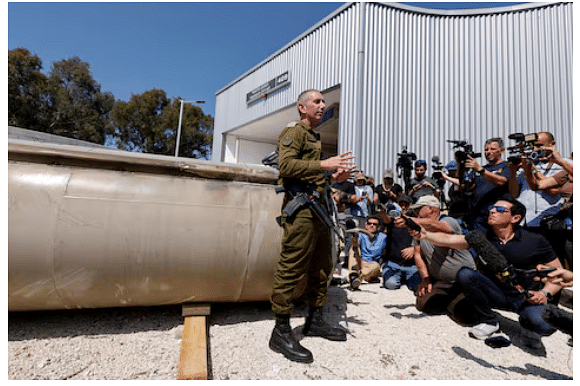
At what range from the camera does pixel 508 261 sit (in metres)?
2.15

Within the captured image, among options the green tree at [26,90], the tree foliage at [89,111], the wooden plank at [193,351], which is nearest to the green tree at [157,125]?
the tree foliage at [89,111]

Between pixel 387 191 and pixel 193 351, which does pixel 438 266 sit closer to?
pixel 387 191

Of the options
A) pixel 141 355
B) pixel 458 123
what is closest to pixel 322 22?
pixel 458 123

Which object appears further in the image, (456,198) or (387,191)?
(387,191)

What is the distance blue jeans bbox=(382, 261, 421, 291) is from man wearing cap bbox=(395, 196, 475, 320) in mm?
540

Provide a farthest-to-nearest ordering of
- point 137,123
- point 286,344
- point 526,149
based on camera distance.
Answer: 1. point 137,123
2. point 526,149
3. point 286,344

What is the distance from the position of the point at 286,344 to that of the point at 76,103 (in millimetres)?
23102

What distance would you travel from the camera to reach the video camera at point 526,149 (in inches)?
90.6

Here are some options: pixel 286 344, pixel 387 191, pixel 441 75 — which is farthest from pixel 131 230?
pixel 441 75

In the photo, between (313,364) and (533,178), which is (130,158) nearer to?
(313,364)

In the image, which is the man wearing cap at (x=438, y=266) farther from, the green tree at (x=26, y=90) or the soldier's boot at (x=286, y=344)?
the green tree at (x=26, y=90)

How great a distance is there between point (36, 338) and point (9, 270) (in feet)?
1.37

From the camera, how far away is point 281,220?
1941 millimetres

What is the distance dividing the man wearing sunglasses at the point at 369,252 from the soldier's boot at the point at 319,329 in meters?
1.48
